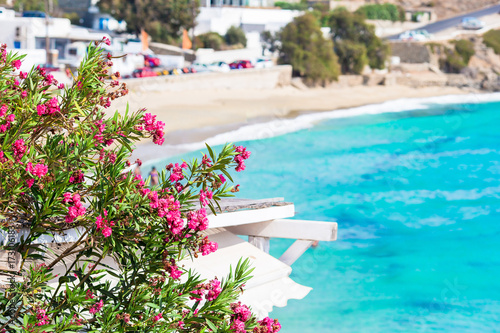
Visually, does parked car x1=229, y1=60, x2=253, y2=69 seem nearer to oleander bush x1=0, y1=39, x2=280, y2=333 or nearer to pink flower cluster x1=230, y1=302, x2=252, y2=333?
oleander bush x1=0, y1=39, x2=280, y2=333

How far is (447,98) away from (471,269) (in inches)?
1645

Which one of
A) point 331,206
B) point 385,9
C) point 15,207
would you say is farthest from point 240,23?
point 15,207

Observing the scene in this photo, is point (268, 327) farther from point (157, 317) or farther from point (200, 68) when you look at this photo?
point (200, 68)

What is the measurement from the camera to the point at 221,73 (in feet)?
141

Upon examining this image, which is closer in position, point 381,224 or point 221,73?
point 381,224

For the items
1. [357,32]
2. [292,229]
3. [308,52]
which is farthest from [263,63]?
[292,229]

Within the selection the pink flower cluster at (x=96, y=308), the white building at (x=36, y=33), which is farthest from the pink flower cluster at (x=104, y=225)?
the white building at (x=36, y=33)

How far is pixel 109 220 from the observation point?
3.60m

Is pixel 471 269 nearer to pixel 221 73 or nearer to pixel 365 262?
pixel 365 262

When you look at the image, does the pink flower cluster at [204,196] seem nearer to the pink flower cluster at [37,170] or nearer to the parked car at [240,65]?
the pink flower cluster at [37,170]

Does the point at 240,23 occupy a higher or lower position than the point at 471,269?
Result: higher

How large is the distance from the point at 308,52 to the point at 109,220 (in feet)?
163

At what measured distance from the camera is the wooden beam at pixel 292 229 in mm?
6984

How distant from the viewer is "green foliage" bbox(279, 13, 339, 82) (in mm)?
51562
